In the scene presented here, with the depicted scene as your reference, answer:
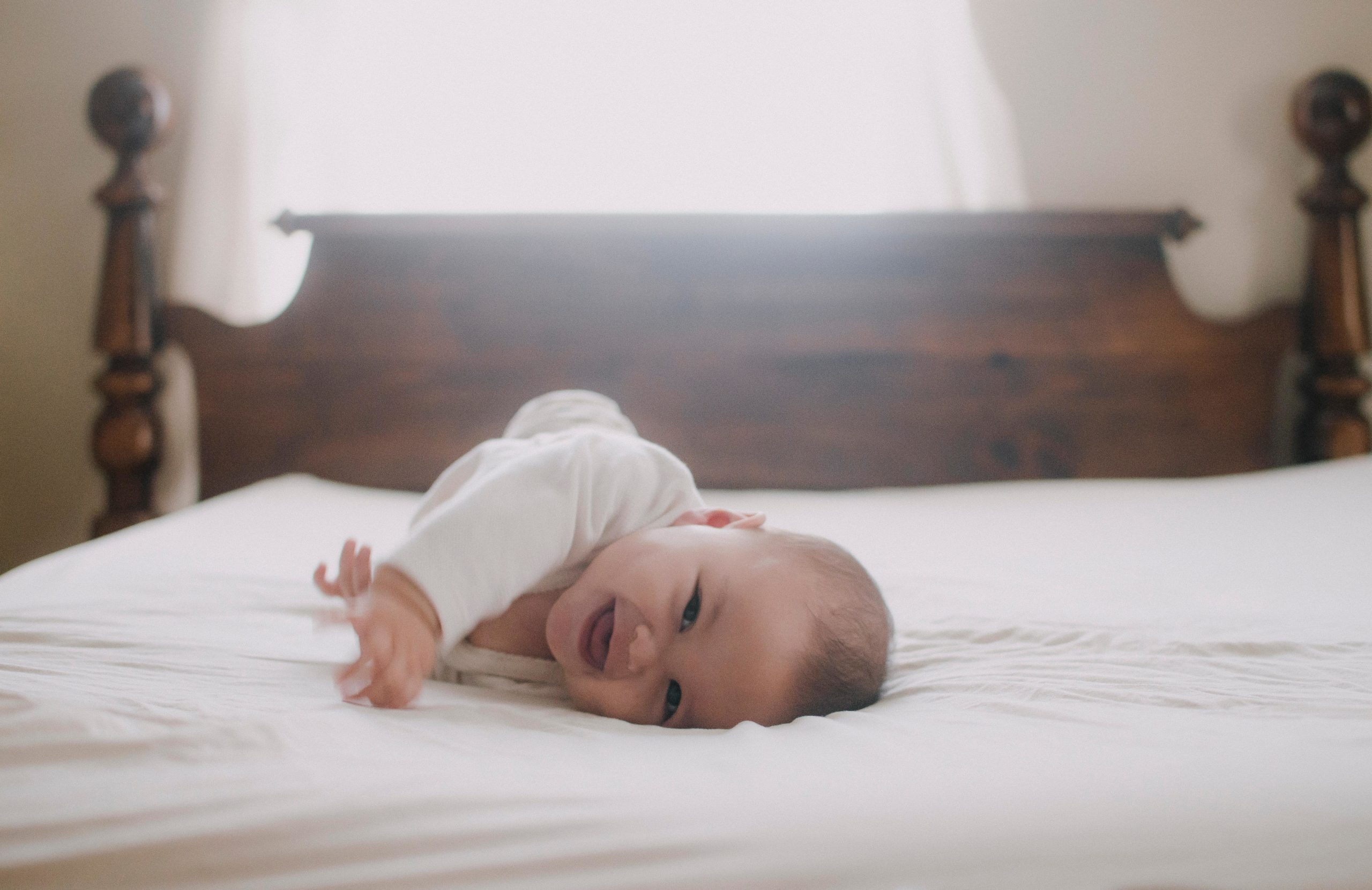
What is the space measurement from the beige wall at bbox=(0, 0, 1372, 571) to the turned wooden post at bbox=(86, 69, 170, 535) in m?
0.16

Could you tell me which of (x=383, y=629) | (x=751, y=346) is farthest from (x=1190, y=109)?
(x=383, y=629)

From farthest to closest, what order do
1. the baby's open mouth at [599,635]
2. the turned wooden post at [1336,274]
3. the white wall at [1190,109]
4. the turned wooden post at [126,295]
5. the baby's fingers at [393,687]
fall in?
the white wall at [1190,109] < the turned wooden post at [1336,274] < the turned wooden post at [126,295] < the baby's open mouth at [599,635] < the baby's fingers at [393,687]

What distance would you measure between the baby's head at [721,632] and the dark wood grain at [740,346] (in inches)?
39.7

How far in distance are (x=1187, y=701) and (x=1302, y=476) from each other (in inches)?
41.3

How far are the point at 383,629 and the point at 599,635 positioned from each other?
0.17 m

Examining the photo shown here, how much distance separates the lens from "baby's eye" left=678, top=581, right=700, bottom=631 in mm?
668

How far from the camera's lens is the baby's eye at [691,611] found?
668 mm

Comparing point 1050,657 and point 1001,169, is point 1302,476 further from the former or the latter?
point 1050,657

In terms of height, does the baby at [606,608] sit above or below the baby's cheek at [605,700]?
above

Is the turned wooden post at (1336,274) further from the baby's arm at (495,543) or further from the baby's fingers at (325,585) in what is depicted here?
the baby's fingers at (325,585)

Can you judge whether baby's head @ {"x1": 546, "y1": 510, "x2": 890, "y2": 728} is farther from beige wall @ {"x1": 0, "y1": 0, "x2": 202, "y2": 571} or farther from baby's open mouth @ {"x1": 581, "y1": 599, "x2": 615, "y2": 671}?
beige wall @ {"x1": 0, "y1": 0, "x2": 202, "y2": 571}

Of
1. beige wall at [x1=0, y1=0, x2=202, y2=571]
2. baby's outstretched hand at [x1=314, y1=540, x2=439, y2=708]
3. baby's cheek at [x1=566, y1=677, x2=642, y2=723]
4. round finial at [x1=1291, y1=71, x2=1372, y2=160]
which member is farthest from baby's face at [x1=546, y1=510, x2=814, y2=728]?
round finial at [x1=1291, y1=71, x2=1372, y2=160]

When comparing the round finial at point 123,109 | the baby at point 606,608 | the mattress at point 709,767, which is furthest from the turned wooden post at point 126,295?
the baby at point 606,608

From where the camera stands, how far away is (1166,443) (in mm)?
1779
